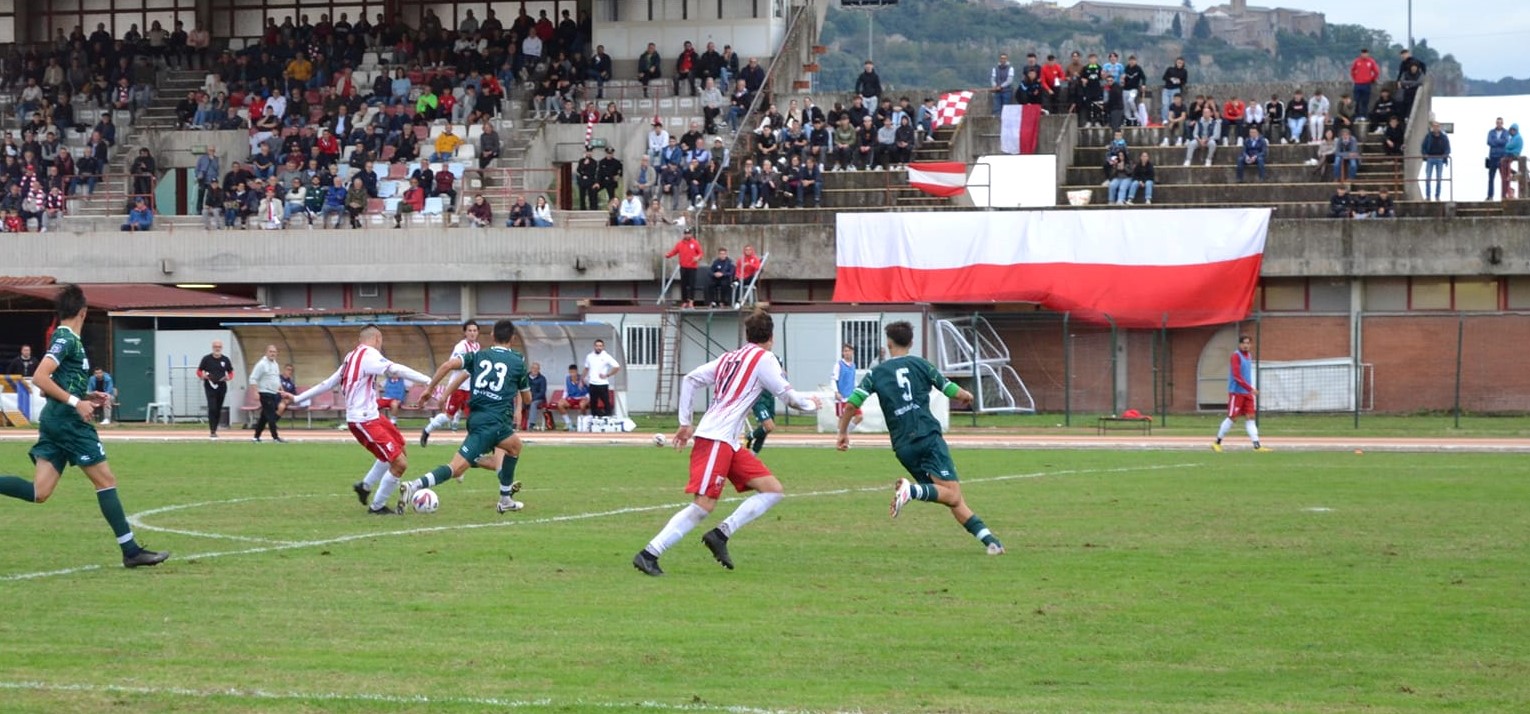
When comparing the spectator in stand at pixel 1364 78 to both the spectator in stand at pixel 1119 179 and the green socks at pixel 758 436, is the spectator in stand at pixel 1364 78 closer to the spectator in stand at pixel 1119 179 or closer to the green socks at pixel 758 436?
the spectator in stand at pixel 1119 179

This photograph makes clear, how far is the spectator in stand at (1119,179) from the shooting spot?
43.3m

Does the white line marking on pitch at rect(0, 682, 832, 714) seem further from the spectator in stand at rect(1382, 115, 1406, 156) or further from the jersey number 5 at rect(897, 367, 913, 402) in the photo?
the spectator in stand at rect(1382, 115, 1406, 156)

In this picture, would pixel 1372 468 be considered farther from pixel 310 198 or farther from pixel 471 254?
pixel 310 198

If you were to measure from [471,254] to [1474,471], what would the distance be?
91.0 ft

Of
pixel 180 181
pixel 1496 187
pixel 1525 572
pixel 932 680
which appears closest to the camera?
pixel 932 680

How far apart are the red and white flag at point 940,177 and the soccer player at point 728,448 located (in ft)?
103

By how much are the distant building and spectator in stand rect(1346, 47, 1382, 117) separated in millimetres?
82608

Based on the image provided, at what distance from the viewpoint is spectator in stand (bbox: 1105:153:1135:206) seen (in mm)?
43281

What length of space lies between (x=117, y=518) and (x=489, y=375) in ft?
15.7

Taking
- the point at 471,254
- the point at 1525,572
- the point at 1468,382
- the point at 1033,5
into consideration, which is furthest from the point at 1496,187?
the point at 1033,5

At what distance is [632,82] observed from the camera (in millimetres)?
51906

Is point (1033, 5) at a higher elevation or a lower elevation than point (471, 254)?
higher

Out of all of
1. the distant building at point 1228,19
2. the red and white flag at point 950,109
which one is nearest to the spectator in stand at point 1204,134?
the red and white flag at point 950,109

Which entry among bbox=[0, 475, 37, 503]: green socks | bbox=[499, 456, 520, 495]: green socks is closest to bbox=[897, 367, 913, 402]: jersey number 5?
bbox=[499, 456, 520, 495]: green socks
